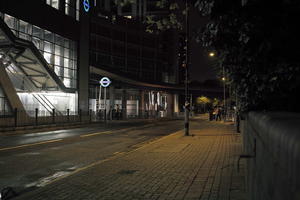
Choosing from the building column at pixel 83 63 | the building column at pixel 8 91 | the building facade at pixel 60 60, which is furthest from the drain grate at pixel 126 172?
the building column at pixel 83 63

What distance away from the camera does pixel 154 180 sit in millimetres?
7156

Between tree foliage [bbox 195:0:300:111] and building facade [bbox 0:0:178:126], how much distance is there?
44.2ft

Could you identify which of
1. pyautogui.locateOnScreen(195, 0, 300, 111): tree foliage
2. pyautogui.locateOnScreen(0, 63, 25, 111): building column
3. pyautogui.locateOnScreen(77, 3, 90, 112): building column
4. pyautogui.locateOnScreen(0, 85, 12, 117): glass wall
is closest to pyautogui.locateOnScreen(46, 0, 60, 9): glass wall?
pyautogui.locateOnScreen(77, 3, 90, 112): building column

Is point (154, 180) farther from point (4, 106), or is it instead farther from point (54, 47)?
point (54, 47)

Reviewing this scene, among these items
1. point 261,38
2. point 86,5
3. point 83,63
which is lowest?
point 261,38

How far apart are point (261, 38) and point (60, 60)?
35882 mm

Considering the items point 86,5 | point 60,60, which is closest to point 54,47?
point 60,60

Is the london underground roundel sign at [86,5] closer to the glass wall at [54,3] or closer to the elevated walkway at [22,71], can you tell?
the glass wall at [54,3]

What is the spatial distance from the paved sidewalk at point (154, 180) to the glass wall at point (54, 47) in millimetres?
25079

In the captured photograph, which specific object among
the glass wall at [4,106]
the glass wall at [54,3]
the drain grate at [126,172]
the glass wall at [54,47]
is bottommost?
the drain grate at [126,172]

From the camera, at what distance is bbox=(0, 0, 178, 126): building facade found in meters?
27.9

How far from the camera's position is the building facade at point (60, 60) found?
27.9 meters

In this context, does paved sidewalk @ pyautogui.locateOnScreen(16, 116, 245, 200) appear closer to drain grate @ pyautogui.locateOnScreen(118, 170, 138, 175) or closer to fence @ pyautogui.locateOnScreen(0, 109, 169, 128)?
drain grate @ pyautogui.locateOnScreen(118, 170, 138, 175)

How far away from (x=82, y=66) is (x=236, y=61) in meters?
38.7
